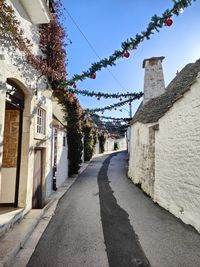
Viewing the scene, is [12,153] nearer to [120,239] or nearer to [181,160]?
[120,239]

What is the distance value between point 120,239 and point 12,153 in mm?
3885

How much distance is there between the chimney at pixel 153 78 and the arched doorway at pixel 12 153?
1002 cm

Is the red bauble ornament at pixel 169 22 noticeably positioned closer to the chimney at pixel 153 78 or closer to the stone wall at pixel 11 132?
the stone wall at pixel 11 132

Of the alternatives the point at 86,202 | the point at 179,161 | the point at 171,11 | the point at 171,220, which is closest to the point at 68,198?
the point at 86,202

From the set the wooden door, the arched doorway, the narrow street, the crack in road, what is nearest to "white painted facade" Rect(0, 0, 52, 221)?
the arched doorway

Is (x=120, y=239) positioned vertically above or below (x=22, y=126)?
below

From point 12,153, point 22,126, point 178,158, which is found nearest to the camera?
point 22,126

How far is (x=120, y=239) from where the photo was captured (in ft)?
14.8

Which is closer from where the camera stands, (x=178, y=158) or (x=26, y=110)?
(x=26, y=110)

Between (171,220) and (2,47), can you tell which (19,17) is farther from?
(171,220)

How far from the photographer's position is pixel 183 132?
19.7 feet

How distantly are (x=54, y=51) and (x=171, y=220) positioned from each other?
6.86 m

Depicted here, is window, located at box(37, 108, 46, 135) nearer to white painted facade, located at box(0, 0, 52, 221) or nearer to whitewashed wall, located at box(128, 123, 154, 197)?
white painted facade, located at box(0, 0, 52, 221)

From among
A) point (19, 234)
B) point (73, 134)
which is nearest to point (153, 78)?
point (73, 134)
